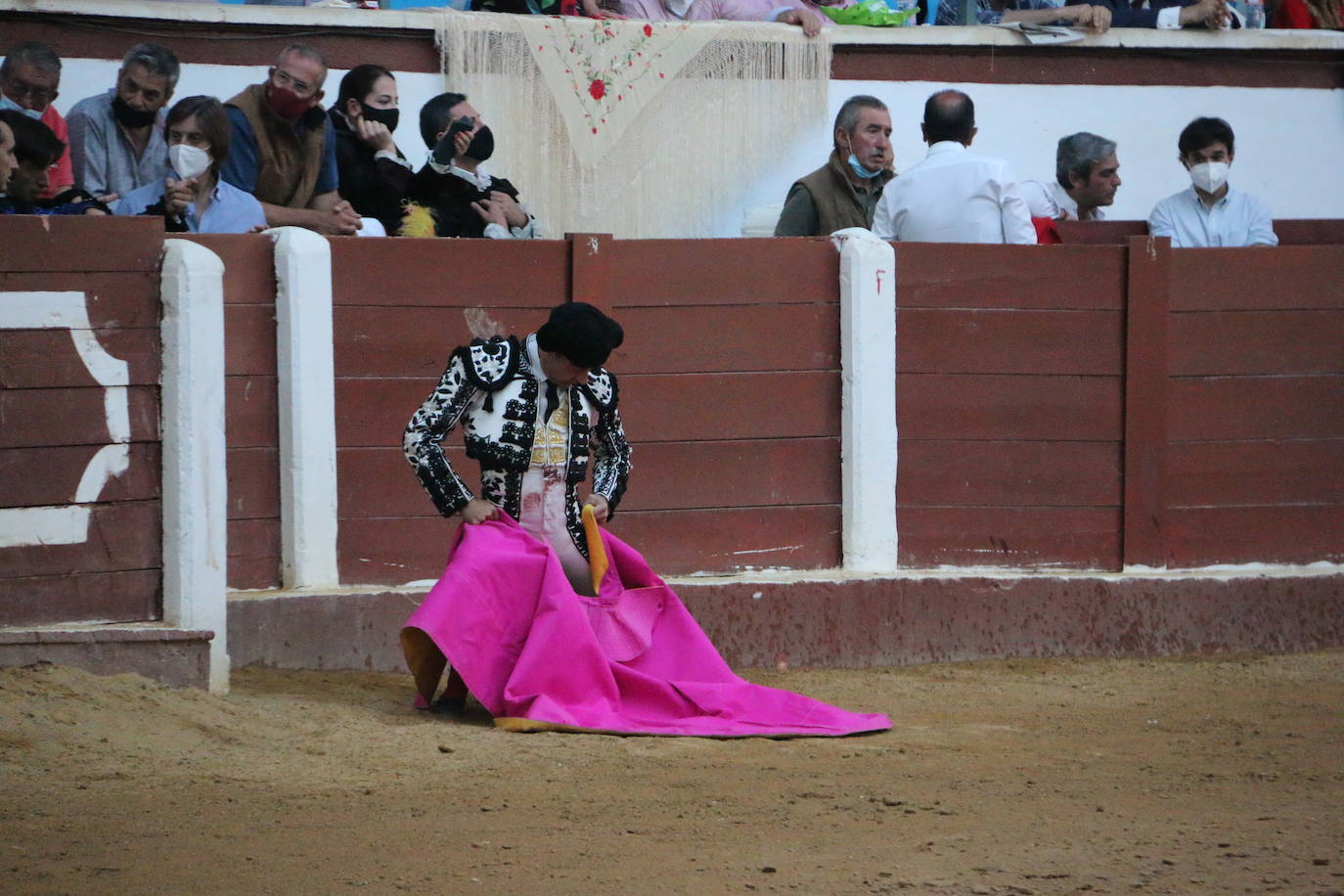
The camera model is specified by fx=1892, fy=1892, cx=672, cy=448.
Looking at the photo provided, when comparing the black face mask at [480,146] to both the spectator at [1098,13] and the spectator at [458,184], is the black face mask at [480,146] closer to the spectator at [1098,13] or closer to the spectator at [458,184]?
the spectator at [458,184]

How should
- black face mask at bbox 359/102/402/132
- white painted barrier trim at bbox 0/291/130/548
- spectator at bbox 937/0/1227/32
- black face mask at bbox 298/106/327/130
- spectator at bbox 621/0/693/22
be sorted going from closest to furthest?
white painted barrier trim at bbox 0/291/130/548
black face mask at bbox 298/106/327/130
black face mask at bbox 359/102/402/132
spectator at bbox 621/0/693/22
spectator at bbox 937/0/1227/32

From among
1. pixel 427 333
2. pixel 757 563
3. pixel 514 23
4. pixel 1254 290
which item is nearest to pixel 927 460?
pixel 757 563

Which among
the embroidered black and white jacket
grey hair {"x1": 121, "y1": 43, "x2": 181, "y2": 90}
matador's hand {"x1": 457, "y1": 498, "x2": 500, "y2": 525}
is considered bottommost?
matador's hand {"x1": 457, "y1": 498, "x2": 500, "y2": 525}

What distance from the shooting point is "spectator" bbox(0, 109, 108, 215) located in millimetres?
5418

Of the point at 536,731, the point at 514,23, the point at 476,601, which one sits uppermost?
the point at 514,23

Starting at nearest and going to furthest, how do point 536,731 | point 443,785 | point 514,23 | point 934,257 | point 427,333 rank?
point 443,785, point 536,731, point 427,333, point 934,257, point 514,23

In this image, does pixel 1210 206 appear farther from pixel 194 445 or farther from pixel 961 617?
pixel 194 445

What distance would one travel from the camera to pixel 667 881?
136 inches

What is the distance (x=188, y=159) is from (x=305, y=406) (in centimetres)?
86

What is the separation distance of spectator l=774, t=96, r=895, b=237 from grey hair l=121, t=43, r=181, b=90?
223 centimetres

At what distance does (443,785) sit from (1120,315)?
343 centimetres

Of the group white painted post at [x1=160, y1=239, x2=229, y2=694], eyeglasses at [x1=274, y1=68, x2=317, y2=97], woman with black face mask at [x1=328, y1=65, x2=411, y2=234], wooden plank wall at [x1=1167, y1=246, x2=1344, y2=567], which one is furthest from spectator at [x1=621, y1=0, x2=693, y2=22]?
white painted post at [x1=160, y1=239, x2=229, y2=694]

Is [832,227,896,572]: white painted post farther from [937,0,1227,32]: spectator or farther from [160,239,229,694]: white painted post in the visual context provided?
[937,0,1227,32]: spectator

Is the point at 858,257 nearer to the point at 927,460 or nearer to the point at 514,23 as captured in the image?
the point at 927,460
